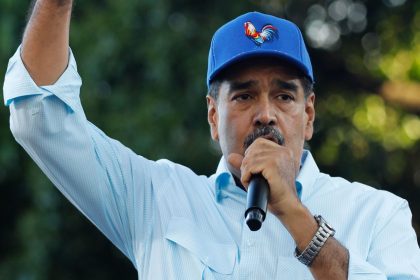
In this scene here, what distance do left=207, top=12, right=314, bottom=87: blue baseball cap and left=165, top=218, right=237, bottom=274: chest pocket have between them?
52cm

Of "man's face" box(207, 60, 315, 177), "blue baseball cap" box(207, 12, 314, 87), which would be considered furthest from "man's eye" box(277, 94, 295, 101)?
"blue baseball cap" box(207, 12, 314, 87)

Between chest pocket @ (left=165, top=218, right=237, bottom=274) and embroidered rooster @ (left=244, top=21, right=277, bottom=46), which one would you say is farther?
embroidered rooster @ (left=244, top=21, right=277, bottom=46)

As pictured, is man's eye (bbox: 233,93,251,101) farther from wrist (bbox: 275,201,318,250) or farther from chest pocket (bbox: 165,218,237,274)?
wrist (bbox: 275,201,318,250)

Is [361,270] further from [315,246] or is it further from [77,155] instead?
[77,155]

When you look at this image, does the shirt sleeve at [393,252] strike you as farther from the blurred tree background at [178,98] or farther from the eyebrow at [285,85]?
the blurred tree background at [178,98]

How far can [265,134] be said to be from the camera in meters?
3.58

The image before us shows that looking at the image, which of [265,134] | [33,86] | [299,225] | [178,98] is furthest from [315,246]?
[178,98]

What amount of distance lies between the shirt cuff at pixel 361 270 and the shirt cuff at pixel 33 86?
91 centimetres

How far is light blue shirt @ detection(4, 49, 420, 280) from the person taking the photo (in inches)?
139

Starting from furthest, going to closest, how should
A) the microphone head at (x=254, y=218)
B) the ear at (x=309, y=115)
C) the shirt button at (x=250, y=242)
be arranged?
1. the ear at (x=309, y=115)
2. the shirt button at (x=250, y=242)
3. the microphone head at (x=254, y=218)

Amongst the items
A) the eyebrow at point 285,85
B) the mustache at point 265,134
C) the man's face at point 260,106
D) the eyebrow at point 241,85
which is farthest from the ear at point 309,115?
the mustache at point 265,134

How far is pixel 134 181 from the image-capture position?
3.79m

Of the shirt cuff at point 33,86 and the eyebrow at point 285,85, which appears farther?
the eyebrow at point 285,85

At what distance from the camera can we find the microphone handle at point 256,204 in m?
3.12
